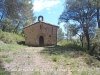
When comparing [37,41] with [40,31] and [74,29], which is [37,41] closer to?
[40,31]

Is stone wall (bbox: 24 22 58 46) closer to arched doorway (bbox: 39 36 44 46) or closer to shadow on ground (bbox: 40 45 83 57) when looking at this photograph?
arched doorway (bbox: 39 36 44 46)

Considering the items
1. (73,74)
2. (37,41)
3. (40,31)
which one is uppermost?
(40,31)

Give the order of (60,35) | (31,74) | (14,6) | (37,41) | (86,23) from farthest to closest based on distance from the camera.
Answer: (60,35) < (37,41) < (86,23) < (14,6) < (31,74)

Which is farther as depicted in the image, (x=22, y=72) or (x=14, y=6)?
(x=14, y=6)

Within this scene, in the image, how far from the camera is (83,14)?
26.7 metres

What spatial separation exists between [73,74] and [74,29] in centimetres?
1930

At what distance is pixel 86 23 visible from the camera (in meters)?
25.6

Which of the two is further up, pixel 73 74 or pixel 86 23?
pixel 86 23

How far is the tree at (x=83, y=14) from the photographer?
25.7 metres

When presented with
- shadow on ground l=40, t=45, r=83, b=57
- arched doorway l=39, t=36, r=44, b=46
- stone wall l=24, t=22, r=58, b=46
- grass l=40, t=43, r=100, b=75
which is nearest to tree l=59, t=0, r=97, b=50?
stone wall l=24, t=22, r=58, b=46

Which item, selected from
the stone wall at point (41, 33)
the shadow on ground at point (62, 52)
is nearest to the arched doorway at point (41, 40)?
the stone wall at point (41, 33)

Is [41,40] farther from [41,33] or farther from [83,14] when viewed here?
[83,14]

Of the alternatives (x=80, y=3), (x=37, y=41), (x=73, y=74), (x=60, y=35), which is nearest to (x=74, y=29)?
(x=80, y=3)

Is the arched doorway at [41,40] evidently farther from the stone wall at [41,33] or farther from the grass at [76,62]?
the grass at [76,62]
